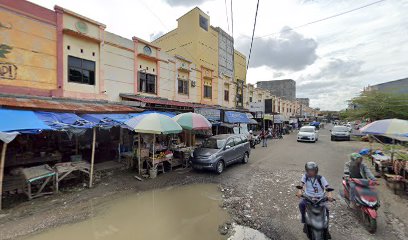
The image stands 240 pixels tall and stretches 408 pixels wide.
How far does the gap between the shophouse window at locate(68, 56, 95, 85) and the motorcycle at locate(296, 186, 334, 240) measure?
11.3 m

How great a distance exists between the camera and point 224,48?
2694 centimetres

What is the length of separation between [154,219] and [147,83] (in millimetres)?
10455

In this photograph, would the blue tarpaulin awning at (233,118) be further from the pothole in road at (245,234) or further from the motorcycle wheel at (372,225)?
the motorcycle wheel at (372,225)

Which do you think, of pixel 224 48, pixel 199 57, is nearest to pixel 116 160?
pixel 199 57

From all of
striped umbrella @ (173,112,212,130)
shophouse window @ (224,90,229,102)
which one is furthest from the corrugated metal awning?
shophouse window @ (224,90,229,102)

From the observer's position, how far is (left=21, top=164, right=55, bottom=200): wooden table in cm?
635

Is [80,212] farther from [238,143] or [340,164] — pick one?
[340,164]

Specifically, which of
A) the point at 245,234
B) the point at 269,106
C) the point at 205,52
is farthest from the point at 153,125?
the point at 269,106

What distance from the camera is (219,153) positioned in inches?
378

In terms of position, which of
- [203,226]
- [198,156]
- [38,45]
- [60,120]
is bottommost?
[203,226]

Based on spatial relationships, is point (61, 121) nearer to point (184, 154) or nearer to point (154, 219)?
point (154, 219)

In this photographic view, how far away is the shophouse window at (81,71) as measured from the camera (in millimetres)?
10203

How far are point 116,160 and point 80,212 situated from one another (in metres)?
6.32

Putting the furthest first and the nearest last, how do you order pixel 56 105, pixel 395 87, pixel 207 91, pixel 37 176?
pixel 395 87
pixel 207 91
pixel 56 105
pixel 37 176
